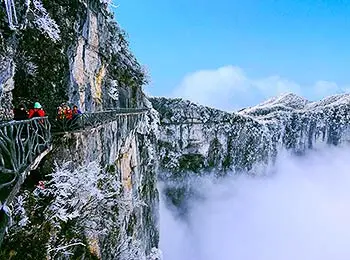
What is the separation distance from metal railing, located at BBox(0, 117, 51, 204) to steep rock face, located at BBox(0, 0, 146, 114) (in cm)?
313

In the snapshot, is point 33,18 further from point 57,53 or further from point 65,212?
point 65,212

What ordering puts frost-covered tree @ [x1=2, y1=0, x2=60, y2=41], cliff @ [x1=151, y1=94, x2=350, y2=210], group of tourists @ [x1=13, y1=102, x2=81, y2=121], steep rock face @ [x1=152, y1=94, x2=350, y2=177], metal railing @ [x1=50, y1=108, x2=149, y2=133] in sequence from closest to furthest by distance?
1. group of tourists @ [x1=13, y1=102, x2=81, y2=121]
2. frost-covered tree @ [x1=2, y1=0, x2=60, y2=41]
3. metal railing @ [x1=50, y1=108, x2=149, y2=133]
4. cliff @ [x1=151, y1=94, x2=350, y2=210]
5. steep rock face @ [x1=152, y1=94, x2=350, y2=177]

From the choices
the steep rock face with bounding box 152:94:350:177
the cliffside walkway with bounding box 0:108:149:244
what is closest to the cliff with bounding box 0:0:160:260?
the cliffside walkway with bounding box 0:108:149:244

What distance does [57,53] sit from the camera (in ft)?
55.1

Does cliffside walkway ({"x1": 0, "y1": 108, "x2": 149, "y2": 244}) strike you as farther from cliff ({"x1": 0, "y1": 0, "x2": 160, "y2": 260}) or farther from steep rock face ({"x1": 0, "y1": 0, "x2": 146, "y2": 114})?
steep rock face ({"x1": 0, "y1": 0, "x2": 146, "y2": 114})

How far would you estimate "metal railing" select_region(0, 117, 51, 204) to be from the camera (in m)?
8.04

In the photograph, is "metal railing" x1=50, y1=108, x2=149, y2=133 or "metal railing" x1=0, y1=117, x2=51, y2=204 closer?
"metal railing" x1=0, y1=117, x2=51, y2=204

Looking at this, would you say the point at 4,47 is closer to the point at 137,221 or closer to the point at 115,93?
the point at 115,93

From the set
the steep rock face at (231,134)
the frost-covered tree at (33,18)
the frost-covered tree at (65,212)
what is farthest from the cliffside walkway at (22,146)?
the steep rock face at (231,134)

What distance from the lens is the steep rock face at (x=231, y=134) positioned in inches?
2940

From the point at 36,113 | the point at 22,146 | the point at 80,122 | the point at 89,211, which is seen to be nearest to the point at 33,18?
the point at 80,122

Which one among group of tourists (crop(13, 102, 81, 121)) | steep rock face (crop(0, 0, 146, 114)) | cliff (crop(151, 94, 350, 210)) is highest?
steep rock face (crop(0, 0, 146, 114))

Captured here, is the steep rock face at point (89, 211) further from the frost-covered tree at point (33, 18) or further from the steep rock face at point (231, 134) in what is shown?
the steep rock face at point (231, 134)

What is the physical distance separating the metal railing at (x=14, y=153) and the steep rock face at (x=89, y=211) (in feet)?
4.41
